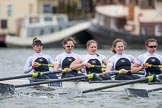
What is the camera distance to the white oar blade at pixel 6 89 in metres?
23.3

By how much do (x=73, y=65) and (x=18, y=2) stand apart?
52.7m

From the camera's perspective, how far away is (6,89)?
2342cm

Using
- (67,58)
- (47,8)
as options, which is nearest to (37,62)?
(67,58)

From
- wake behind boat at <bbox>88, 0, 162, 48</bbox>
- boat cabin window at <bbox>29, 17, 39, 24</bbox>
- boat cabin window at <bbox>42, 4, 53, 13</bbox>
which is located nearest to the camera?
wake behind boat at <bbox>88, 0, 162, 48</bbox>

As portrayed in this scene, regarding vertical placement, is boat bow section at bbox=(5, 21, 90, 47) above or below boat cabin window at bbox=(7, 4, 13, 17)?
below

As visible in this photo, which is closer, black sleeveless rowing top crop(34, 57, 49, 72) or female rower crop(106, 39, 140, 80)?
female rower crop(106, 39, 140, 80)

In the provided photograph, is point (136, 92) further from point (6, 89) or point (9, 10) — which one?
point (9, 10)

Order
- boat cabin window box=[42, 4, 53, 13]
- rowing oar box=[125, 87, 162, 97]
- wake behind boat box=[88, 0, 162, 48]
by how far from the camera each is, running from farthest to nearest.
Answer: boat cabin window box=[42, 4, 53, 13], wake behind boat box=[88, 0, 162, 48], rowing oar box=[125, 87, 162, 97]

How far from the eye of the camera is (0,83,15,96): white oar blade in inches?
918

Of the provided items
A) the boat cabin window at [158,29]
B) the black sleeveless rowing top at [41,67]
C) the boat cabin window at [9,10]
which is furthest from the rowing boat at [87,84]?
the boat cabin window at [9,10]

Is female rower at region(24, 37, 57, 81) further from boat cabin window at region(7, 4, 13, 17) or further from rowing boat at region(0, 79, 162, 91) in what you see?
boat cabin window at region(7, 4, 13, 17)

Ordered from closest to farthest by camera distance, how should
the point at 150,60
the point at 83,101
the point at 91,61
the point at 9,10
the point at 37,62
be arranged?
the point at 83,101 → the point at 150,60 → the point at 91,61 → the point at 37,62 → the point at 9,10

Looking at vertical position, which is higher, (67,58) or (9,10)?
(9,10)

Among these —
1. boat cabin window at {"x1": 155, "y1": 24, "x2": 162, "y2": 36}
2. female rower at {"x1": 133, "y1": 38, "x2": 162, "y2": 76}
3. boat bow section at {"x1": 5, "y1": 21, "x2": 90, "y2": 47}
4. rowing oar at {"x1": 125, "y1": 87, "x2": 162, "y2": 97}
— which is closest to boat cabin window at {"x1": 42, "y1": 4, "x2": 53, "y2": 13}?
boat bow section at {"x1": 5, "y1": 21, "x2": 90, "y2": 47}
